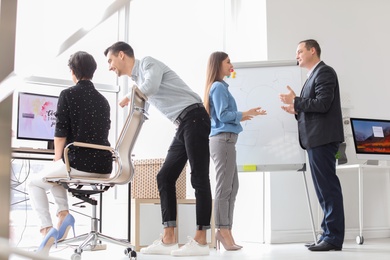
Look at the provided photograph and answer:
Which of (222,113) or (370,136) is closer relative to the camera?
(222,113)

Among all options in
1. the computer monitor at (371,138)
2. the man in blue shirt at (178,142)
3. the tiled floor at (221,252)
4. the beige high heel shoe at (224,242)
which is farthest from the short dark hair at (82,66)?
the computer monitor at (371,138)

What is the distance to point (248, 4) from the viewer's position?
4.46 m

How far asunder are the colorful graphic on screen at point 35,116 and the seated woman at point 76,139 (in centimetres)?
88

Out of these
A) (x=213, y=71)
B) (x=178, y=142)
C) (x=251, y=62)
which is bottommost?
(x=178, y=142)

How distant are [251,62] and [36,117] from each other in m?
1.69

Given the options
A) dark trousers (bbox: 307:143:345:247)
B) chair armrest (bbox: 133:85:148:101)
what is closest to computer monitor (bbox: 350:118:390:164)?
dark trousers (bbox: 307:143:345:247)

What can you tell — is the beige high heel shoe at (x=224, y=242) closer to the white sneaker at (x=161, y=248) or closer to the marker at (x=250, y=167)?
the white sneaker at (x=161, y=248)

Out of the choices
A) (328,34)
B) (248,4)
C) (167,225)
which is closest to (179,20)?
(248,4)

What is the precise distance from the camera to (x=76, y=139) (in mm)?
2572

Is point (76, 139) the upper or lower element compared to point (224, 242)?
upper

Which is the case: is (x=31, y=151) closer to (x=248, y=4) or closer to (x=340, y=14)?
(x=248, y=4)

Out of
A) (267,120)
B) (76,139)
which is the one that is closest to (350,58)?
(267,120)

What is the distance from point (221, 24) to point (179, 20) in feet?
1.36

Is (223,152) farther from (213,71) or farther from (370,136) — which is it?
(370,136)
